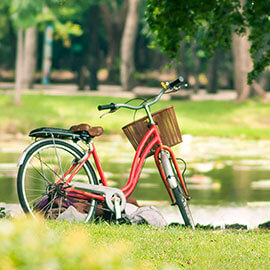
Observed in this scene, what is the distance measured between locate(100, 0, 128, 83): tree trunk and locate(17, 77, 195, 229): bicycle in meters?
29.9

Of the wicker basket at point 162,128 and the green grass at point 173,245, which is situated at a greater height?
the wicker basket at point 162,128

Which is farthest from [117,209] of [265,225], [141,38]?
[141,38]

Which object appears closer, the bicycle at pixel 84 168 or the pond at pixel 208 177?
the bicycle at pixel 84 168

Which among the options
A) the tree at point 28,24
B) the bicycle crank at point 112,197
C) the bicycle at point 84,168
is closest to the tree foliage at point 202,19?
the bicycle at point 84,168

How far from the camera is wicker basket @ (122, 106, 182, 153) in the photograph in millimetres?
6625

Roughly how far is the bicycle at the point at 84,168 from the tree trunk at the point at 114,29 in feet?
98.0

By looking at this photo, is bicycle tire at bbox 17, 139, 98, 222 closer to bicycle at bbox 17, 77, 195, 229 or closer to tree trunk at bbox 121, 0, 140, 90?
bicycle at bbox 17, 77, 195, 229

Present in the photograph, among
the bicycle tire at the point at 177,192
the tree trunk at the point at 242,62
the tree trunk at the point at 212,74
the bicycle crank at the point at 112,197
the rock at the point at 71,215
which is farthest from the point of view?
the tree trunk at the point at 212,74

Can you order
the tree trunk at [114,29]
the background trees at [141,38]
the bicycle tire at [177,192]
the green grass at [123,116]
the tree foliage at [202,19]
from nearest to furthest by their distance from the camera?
the bicycle tire at [177,192]
the tree foliage at [202,19]
the background trees at [141,38]
the green grass at [123,116]
the tree trunk at [114,29]

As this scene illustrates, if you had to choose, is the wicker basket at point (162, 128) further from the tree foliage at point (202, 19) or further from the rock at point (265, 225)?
the tree foliage at point (202, 19)

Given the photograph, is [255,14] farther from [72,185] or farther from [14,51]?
[14,51]

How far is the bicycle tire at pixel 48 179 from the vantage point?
602 centimetres

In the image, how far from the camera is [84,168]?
20.6 feet

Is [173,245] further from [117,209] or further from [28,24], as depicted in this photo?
[28,24]
